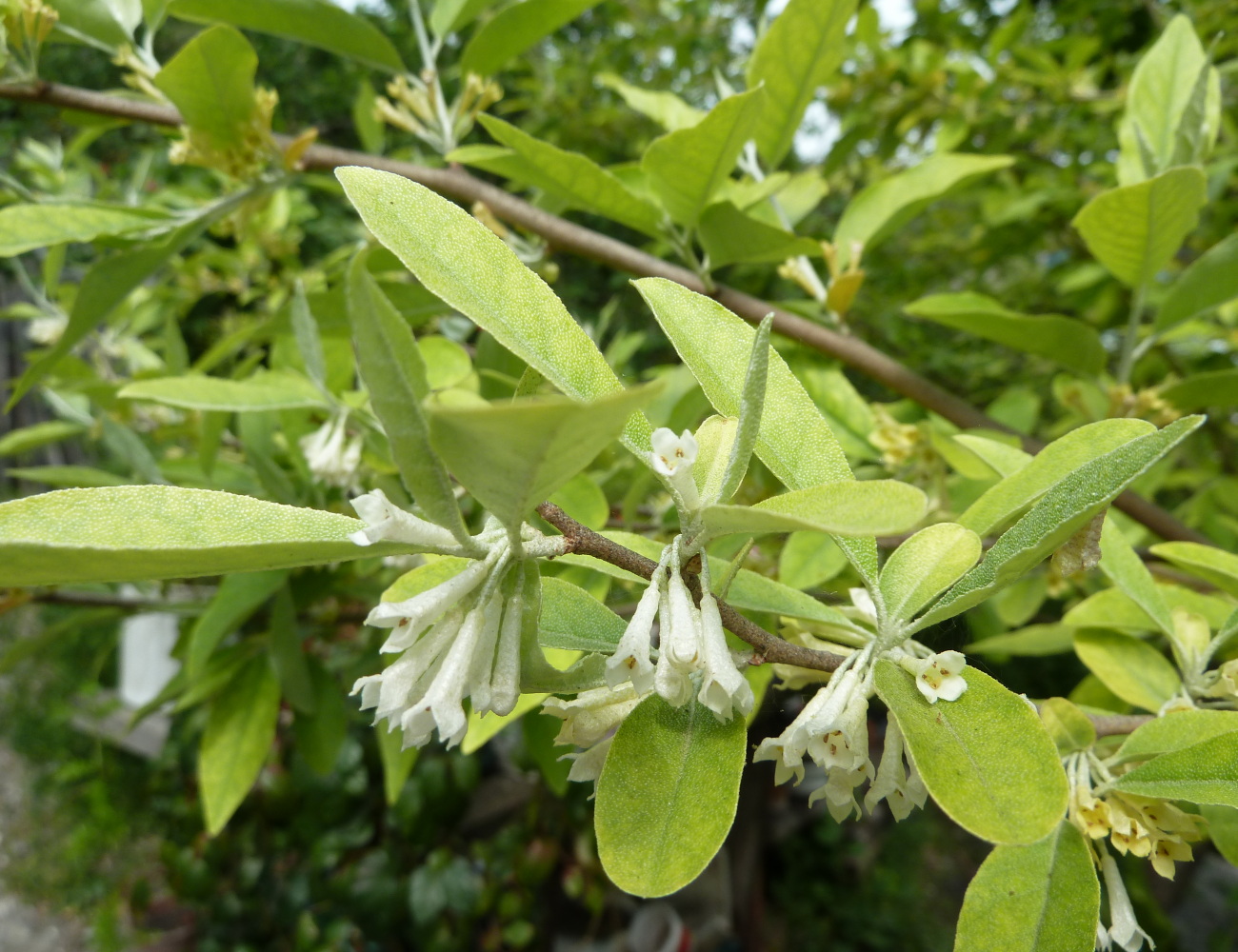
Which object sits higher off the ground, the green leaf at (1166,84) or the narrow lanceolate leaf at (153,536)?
the green leaf at (1166,84)

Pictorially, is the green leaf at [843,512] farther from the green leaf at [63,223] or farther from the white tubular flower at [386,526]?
the green leaf at [63,223]

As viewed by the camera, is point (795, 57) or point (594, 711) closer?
point (594, 711)

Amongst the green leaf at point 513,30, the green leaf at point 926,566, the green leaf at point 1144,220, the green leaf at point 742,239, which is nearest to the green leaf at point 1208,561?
the green leaf at point 926,566

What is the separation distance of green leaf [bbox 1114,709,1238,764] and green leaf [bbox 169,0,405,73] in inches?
42.7

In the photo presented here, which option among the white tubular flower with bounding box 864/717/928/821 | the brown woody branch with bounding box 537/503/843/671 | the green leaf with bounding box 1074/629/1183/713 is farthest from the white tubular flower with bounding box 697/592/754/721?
the green leaf with bounding box 1074/629/1183/713

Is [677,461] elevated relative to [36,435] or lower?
elevated

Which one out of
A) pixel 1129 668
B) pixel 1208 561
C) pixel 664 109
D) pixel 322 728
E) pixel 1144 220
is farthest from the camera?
pixel 322 728

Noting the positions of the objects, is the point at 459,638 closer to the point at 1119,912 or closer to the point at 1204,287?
the point at 1119,912

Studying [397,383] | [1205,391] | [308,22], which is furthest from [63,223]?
[1205,391]

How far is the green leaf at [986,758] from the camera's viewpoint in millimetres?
387

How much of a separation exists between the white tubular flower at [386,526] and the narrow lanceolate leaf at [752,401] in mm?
149

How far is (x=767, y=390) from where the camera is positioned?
519 mm

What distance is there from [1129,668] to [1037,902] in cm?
31

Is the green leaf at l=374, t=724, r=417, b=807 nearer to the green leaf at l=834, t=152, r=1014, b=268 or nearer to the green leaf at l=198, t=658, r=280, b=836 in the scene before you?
the green leaf at l=198, t=658, r=280, b=836
